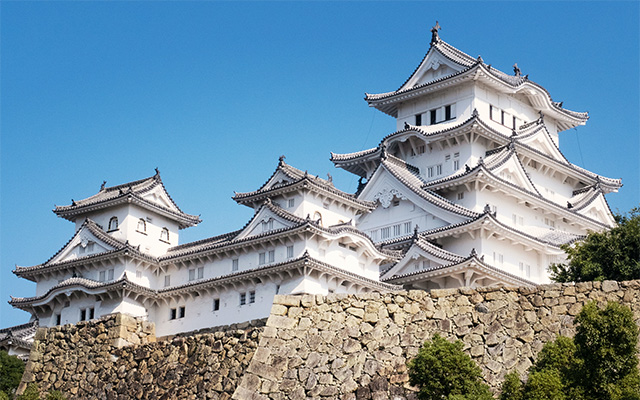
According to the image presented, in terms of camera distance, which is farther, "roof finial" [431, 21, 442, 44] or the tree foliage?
"roof finial" [431, 21, 442, 44]

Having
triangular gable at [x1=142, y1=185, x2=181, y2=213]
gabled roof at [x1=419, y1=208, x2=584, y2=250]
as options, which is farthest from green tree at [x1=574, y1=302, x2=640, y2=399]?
triangular gable at [x1=142, y1=185, x2=181, y2=213]

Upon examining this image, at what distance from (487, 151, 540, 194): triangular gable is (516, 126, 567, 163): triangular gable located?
7.65 ft

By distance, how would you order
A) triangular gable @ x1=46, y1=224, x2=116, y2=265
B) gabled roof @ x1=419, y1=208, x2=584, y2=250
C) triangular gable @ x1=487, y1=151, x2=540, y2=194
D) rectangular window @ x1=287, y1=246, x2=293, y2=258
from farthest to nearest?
1. triangular gable @ x1=487, y1=151, x2=540, y2=194
2. triangular gable @ x1=46, y1=224, x2=116, y2=265
3. gabled roof @ x1=419, y1=208, x2=584, y2=250
4. rectangular window @ x1=287, y1=246, x2=293, y2=258

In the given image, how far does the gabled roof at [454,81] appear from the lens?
205ft

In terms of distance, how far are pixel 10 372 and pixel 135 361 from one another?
541 inches

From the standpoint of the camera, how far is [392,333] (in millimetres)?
27312

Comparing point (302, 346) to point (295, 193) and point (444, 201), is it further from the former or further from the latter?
point (444, 201)

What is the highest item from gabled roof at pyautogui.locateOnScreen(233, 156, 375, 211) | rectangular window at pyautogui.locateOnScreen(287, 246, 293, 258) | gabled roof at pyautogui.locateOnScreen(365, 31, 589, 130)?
gabled roof at pyautogui.locateOnScreen(365, 31, 589, 130)

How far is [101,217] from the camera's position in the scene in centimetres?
5878

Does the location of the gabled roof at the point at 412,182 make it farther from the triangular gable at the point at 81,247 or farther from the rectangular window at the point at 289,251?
the triangular gable at the point at 81,247

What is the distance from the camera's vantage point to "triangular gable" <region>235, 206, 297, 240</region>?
52781 mm

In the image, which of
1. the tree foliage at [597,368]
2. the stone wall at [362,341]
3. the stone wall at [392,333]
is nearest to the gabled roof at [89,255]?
the stone wall at [362,341]

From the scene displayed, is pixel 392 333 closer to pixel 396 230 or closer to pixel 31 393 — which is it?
pixel 31 393

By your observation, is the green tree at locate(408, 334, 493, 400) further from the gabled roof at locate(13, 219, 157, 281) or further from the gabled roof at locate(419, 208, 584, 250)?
the gabled roof at locate(13, 219, 157, 281)
